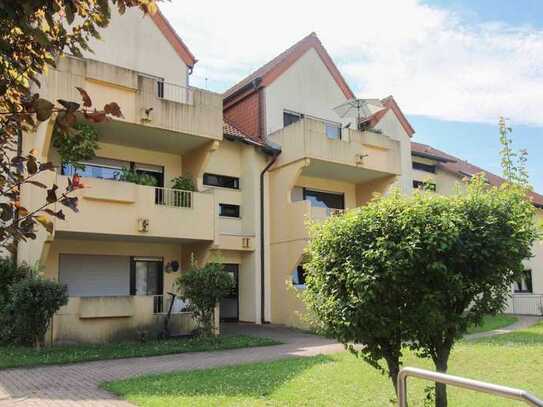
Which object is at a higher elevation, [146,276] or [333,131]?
[333,131]

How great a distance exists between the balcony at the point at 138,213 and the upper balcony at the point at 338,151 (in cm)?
459

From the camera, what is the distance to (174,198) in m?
19.1

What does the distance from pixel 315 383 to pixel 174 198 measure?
10.5m

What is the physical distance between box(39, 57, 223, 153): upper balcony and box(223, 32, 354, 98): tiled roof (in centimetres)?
506

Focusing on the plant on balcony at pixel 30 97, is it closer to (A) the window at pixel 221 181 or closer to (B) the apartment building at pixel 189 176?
(B) the apartment building at pixel 189 176

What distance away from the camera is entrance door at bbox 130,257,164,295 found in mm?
19944

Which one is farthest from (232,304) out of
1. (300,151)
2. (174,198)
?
(300,151)

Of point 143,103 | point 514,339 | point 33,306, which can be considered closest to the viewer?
point 33,306

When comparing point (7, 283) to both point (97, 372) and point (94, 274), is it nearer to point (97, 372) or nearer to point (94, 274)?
point (94, 274)

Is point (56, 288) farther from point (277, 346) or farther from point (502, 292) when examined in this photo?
point (502, 292)

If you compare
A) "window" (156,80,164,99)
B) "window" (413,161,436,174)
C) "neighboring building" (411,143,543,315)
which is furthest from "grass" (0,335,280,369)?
"window" (413,161,436,174)

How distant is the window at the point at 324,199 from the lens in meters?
24.8

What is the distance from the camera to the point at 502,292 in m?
6.79

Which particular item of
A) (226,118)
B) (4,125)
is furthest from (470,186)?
(226,118)
